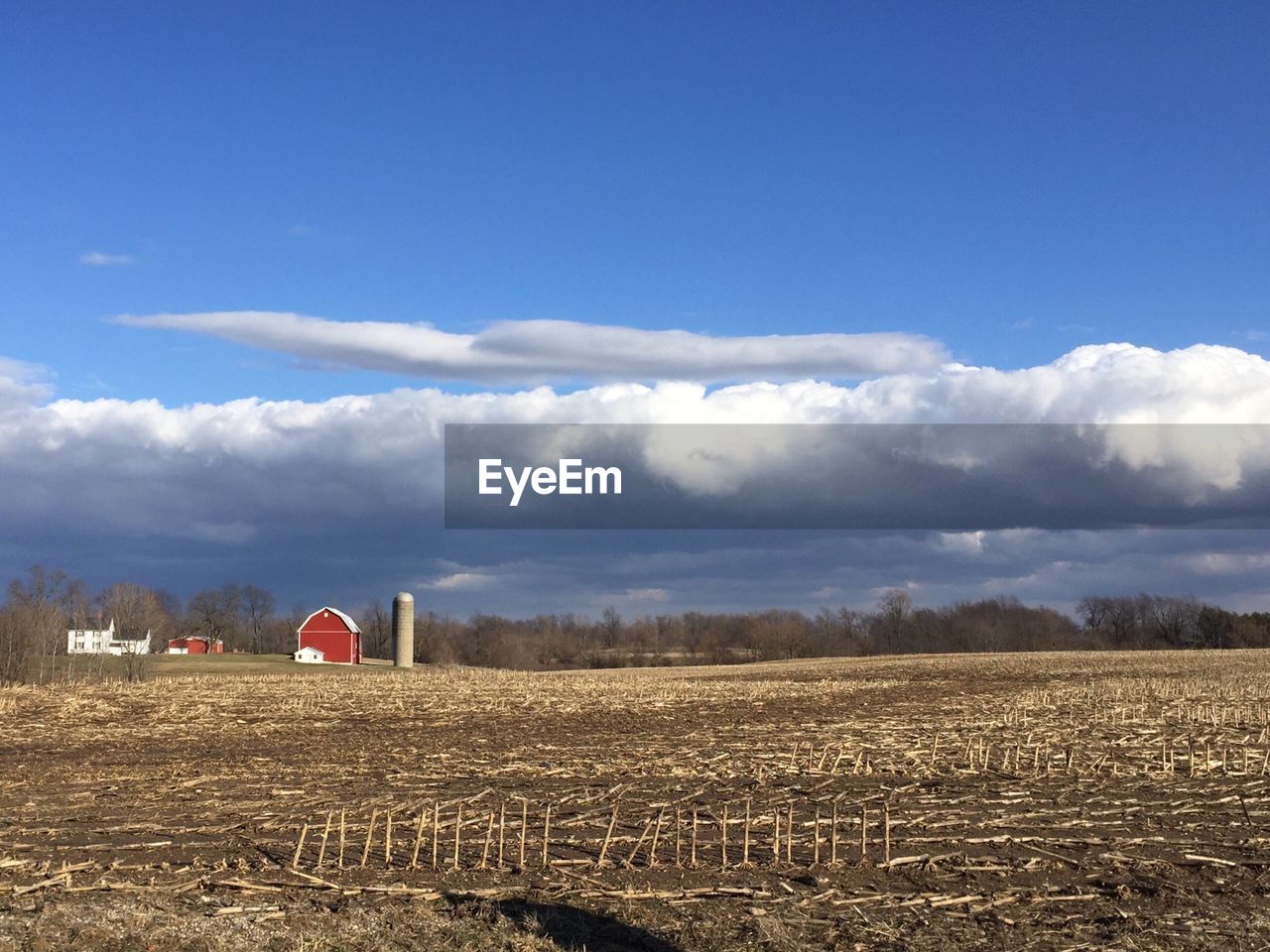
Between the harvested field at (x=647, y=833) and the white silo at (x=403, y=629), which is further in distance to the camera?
the white silo at (x=403, y=629)

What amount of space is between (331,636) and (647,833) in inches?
3270

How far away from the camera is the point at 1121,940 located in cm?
1004

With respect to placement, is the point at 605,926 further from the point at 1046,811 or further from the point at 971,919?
the point at 1046,811

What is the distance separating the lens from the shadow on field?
32.6 feet

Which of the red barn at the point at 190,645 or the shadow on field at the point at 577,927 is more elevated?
the shadow on field at the point at 577,927

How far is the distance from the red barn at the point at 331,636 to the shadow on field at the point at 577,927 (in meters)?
85.0

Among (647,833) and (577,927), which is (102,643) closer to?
(647,833)

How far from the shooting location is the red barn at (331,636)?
92750 millimetres

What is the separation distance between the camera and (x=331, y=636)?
306 feet

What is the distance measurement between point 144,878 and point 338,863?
6.28ft

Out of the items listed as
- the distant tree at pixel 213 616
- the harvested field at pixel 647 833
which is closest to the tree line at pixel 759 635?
the distant tree at pixel 213 616

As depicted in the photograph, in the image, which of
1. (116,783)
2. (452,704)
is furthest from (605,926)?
(452,704)

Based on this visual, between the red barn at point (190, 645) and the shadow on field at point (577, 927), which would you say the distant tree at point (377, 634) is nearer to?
the red barn at point (190, 645)

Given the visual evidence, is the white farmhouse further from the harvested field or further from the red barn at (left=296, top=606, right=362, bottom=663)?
the harvested field
